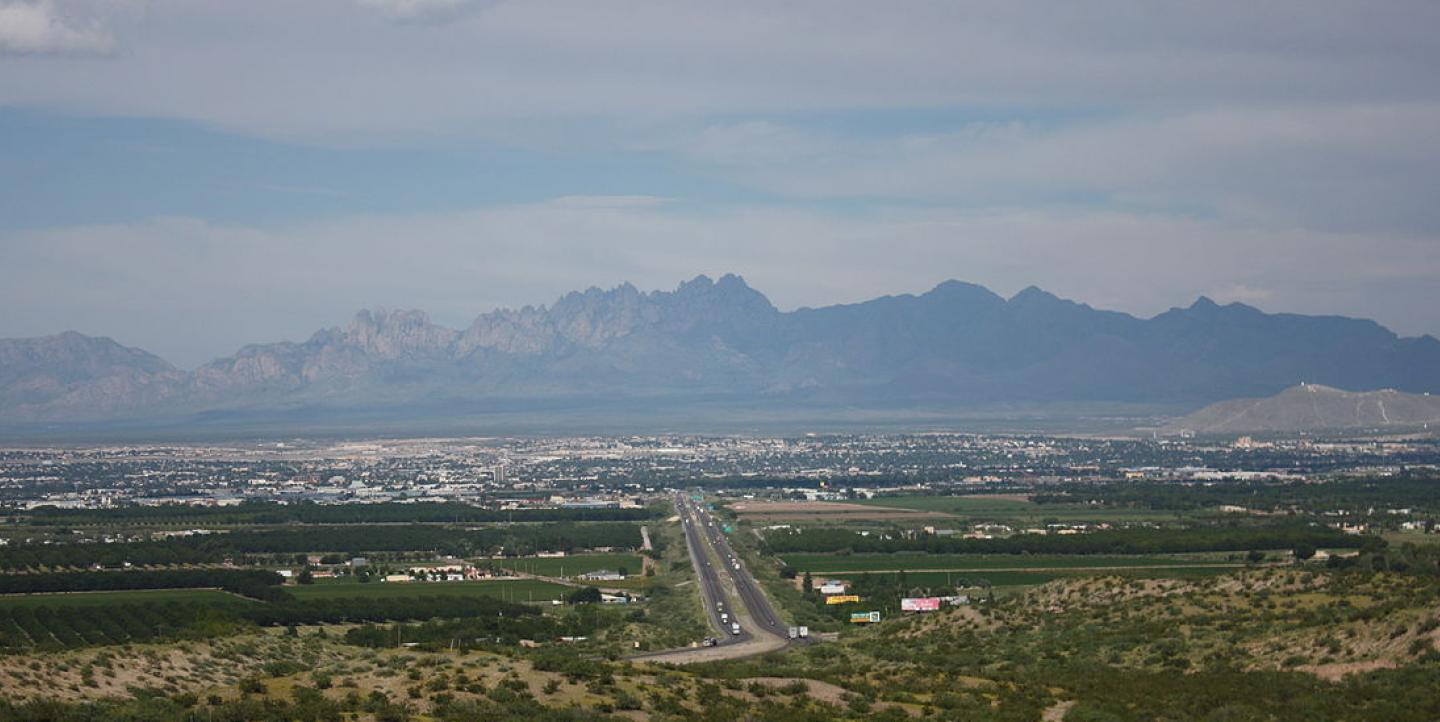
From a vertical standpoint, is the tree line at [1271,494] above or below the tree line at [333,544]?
above

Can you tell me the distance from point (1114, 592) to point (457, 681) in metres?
34.9

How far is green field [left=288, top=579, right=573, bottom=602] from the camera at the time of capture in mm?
87000

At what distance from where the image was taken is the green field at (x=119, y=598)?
79.7 metres

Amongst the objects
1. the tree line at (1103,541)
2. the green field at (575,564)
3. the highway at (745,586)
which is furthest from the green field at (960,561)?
the green field at (575,564)

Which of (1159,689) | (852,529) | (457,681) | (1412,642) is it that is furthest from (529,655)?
(852,529)

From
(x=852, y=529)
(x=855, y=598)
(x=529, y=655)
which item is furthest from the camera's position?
(x=852, y=529)

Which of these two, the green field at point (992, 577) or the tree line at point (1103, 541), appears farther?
the tree line at point (1103, 541)

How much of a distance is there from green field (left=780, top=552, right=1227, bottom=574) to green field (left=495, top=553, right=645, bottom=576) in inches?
400

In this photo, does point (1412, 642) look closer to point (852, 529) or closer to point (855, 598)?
point (855, 598)

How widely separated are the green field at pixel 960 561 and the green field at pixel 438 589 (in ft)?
56.9

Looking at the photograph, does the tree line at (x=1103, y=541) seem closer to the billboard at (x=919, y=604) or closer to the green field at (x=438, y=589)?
the green field at (x=438, y=589)

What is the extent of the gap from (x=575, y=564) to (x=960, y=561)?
81.9 ft

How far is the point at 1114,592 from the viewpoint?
218 ft

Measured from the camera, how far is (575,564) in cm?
10825
